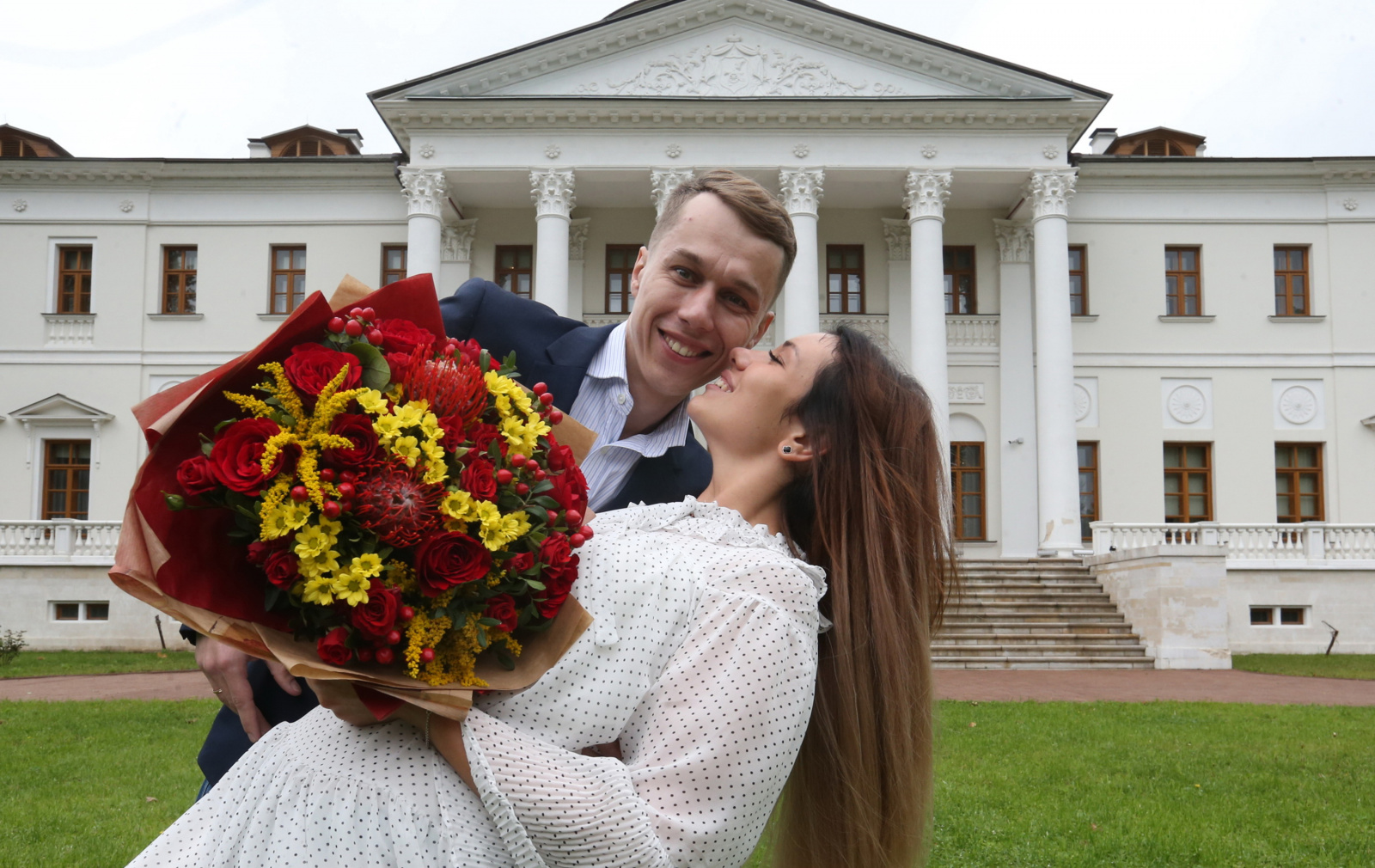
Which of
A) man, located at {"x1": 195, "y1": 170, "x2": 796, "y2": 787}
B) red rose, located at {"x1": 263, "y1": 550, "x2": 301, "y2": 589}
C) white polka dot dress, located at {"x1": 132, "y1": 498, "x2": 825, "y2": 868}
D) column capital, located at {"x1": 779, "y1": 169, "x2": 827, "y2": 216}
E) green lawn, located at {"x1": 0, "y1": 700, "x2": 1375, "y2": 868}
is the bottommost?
green lawn, located at {"x1": 0, "y1": 700, "x2": 1375, "y2": 868}

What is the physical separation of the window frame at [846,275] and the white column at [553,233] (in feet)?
23.9

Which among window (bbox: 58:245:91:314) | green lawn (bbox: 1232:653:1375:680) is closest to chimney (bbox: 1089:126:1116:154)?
green lawn (bbox: 1232:653:1375:680)

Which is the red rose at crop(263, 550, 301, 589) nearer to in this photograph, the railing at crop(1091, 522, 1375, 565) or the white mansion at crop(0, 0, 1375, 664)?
the white mansion at crop(0, 0, 1375, 664)

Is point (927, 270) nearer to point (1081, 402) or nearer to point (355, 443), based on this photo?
point (1081, 402)

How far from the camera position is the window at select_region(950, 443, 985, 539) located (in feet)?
89.7

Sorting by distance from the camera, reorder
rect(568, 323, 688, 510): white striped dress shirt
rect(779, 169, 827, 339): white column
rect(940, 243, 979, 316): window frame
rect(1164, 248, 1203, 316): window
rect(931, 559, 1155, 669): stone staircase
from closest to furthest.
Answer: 1. rect(568, 323, 688, 510): white striped dress shirt
2. rect(931, 559, 1155, 669): stone staircase
3. rect(779, 169, 827, 339): white column
4. rect(1164, 248, 1203, 316): window
5. rect(940, 243, 979, 316): window frame

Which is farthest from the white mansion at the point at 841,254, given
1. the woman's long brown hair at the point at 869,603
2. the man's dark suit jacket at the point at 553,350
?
the woman's long brown hair at the point at 869,603

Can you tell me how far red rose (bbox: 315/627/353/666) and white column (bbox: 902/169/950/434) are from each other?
24.3 m

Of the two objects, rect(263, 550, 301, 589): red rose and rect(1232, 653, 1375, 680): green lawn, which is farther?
rect(1232, 653, 1375, 680): green lawn

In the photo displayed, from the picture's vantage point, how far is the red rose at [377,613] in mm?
1752

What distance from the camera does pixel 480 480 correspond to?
189cm

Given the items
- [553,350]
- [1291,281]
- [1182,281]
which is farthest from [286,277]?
[553,350]

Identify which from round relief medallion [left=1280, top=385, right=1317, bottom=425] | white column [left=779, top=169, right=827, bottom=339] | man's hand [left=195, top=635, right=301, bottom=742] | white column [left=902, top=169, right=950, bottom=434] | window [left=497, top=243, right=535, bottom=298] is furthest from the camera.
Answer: window [left=497, top=243, right=535, bottom=298]

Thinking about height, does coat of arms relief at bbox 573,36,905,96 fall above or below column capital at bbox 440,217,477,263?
above
